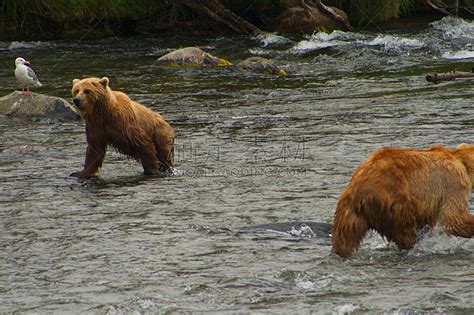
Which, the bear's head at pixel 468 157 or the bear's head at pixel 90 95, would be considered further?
the bear's head at pixel 90 95

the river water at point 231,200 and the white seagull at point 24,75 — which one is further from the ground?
the white seagull at point 24,75

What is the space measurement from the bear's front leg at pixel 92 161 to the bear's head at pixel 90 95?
0.37 metres

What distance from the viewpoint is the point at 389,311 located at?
529cm

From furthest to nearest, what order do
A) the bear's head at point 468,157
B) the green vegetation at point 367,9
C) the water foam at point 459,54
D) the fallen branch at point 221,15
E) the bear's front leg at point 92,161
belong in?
the green vegetation at point 367,9, the fallen branch at point 221,15, the water foam at point 459,54, the bear's front leg at point 92,161, the bear's head at point 468,157

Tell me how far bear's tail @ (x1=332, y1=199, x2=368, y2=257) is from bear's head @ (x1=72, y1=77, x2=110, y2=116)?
4074mm

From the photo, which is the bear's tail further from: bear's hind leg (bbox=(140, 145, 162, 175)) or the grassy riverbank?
the grassy riverbank

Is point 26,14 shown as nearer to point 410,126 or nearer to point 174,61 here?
point 174,61

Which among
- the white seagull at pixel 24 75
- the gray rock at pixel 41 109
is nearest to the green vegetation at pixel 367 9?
the white seagull at pixel 24 75

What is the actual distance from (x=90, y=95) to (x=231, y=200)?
86.8 inches

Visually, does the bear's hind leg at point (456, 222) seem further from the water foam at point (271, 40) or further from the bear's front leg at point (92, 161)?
the water foam at point (271, 40)

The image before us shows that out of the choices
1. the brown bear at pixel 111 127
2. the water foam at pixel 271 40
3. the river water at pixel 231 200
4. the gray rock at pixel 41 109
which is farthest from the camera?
the water foam at pixel 271 40

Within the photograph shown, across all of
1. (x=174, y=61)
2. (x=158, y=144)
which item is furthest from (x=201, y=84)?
(x=158, y=144)

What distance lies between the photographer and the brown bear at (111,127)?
31.4 ft

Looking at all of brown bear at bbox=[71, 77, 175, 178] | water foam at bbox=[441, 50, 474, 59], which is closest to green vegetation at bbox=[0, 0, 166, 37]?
water foam at bbox=[441, 50, 474, 59]
